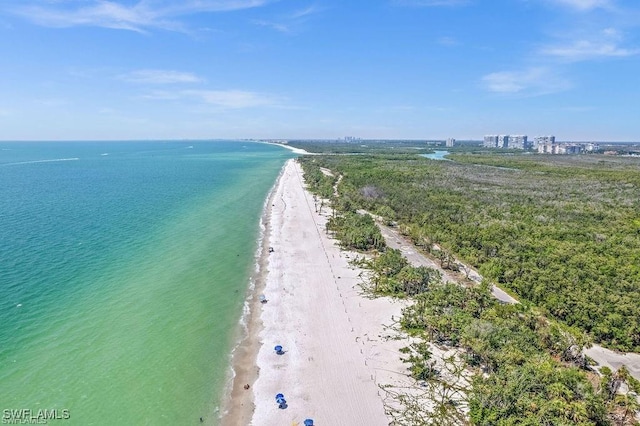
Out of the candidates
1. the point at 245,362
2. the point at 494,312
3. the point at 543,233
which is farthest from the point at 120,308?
the point at 543,233

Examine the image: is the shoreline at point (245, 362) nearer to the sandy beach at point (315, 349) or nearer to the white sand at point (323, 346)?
the sandy beach at point (315, 349)

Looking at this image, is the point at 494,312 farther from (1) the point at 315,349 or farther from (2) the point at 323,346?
(1) the point at 315,349

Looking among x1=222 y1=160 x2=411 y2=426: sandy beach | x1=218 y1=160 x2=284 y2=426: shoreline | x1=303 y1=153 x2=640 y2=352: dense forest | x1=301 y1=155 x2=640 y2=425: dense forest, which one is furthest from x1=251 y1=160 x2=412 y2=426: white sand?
x1=303 y1=153 x2=640 y2=352: dense forest

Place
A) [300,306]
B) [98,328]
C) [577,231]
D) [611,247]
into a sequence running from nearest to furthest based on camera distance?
[98,328]
[300,306]
[611,247]
[577,231]

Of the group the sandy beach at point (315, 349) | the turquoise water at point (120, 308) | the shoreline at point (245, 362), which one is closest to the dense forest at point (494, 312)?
the sandy beach at point (315, 349)

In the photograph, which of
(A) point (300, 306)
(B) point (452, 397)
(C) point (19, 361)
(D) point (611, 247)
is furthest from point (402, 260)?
(C) point (19, 361)

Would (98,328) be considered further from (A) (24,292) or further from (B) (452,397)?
(B) (452,397)
